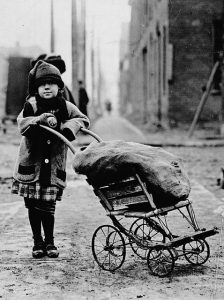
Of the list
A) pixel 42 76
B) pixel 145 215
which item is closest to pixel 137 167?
pixel 145 215

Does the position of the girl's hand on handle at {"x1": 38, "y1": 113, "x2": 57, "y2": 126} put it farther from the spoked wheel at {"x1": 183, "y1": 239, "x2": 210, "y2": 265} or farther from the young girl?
the spoked wheel at {"x1": 183, "y1": 239, "x2": 210, "y2": 265}

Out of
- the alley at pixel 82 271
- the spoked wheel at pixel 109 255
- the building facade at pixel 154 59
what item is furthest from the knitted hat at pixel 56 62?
the building facade at pixel 154 59

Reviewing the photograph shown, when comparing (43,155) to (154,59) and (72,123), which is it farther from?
(154,59)

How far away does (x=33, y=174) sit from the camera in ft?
16.0

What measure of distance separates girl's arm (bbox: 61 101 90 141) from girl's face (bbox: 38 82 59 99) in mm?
170

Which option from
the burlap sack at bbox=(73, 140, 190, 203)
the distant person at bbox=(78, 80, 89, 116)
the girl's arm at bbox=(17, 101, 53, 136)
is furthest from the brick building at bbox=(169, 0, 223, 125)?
the burlap sack at bbox=(73, 140, 190, 203)

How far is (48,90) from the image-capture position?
16.3 feet

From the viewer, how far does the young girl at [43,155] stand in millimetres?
4867

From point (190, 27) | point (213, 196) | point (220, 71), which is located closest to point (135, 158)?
point (213, 196)

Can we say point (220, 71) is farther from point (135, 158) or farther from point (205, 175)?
point (135, 158)

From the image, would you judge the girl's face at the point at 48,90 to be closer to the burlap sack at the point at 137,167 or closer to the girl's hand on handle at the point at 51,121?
the girl's hand on handle at the point at 51,121

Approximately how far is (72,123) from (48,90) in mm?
341

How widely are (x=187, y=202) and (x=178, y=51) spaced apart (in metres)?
18.2

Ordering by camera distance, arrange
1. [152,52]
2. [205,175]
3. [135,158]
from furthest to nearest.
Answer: [152,52] → [205,175] → [135,158]
